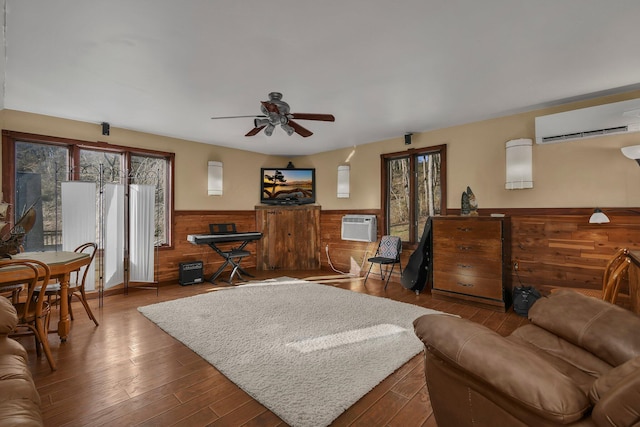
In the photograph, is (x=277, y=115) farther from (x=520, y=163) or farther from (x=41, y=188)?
(x=41, y=188)

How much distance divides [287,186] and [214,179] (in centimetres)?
157

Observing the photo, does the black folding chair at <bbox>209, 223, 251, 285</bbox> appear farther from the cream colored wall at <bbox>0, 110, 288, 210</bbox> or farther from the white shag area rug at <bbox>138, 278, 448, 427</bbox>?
the white shag area rug at <bbox>138, 278, 448, 427</bbox>

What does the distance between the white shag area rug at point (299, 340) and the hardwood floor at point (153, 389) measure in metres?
0.09

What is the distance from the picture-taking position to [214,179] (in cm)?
556

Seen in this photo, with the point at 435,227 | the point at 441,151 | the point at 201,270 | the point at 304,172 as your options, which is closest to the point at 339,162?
the point at 304,172

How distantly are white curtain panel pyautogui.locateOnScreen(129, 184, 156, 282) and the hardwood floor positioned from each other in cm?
137

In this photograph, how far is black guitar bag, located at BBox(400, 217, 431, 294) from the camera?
441cm

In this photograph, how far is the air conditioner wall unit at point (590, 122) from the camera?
10.0ft

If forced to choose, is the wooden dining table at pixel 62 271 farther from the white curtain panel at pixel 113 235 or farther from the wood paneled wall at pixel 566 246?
the wood paneled wall at pixel 566 246

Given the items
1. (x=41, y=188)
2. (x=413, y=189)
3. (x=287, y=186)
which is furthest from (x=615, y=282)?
(x=41, y=188)

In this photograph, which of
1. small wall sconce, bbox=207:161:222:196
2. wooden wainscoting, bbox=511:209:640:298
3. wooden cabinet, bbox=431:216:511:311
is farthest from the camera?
small wall sconce, bbox=207:161:222:196

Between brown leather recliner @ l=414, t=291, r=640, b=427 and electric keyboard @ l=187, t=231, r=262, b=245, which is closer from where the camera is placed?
brown leather recliner @ l=414, t=291, r=640, b=427

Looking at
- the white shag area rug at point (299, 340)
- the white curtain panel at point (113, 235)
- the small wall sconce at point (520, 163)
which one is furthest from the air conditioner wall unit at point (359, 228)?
the white curtain panel at point (113, 235)

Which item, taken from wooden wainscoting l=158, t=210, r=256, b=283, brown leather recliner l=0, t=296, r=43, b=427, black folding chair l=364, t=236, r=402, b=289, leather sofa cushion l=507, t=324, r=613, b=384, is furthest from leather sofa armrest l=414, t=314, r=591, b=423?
wooden wainscoting l=158, t=210, r=256, b=283
